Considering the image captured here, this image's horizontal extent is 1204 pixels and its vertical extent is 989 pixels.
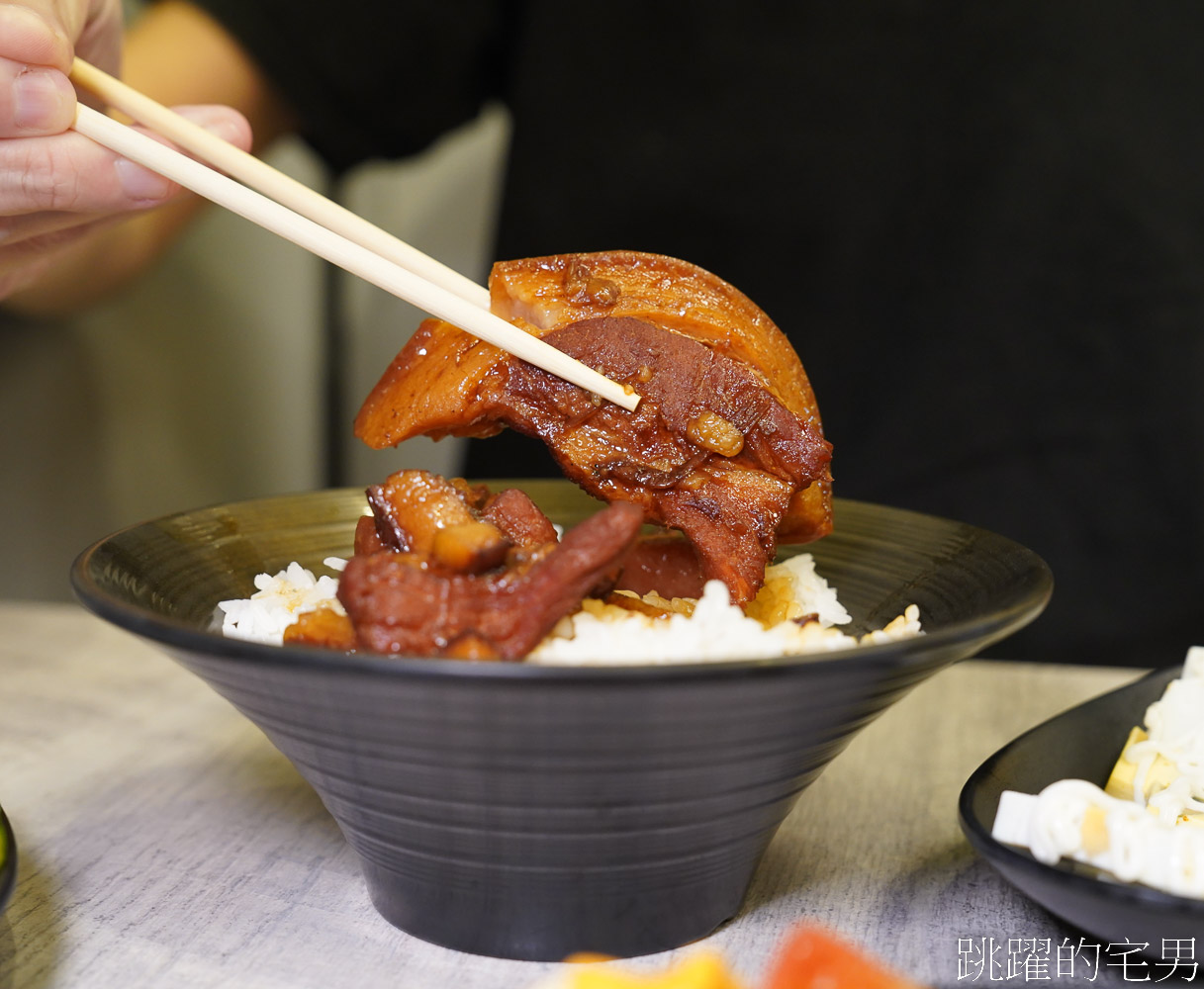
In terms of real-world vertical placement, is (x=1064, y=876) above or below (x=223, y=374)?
above

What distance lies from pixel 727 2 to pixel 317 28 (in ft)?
2.69

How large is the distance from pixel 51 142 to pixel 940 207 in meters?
1.66

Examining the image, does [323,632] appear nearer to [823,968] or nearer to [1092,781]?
[823,968]

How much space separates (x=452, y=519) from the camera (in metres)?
0.99

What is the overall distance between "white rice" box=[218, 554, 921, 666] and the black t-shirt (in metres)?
1.30

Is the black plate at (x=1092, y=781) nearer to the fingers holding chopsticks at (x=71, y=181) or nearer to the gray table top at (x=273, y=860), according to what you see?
the gray table top at (x=273, y=860)

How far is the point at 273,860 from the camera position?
1.14 meters

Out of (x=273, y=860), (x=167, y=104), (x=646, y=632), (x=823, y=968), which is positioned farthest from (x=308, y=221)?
(x=167, y=104)

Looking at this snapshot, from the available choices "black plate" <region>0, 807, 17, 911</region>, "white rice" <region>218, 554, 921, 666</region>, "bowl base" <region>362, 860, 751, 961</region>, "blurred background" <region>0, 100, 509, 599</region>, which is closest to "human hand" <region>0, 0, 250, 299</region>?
"white rice" <region>218, 554, 921, 666</region>

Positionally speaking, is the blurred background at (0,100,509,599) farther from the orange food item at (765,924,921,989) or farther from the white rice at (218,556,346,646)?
the orange food item at (765,924,921,989)

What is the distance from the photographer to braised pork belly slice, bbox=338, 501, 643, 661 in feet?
2.84

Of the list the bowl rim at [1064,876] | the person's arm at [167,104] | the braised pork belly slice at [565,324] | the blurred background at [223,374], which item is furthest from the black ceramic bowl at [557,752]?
the blurred background at [223,374]

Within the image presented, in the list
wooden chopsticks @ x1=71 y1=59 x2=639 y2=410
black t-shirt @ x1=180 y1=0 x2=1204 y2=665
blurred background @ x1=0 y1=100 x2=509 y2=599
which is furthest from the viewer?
blurred background @ x1=0 y1=100 x2=509 y2=599

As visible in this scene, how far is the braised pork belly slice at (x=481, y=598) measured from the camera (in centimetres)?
87
